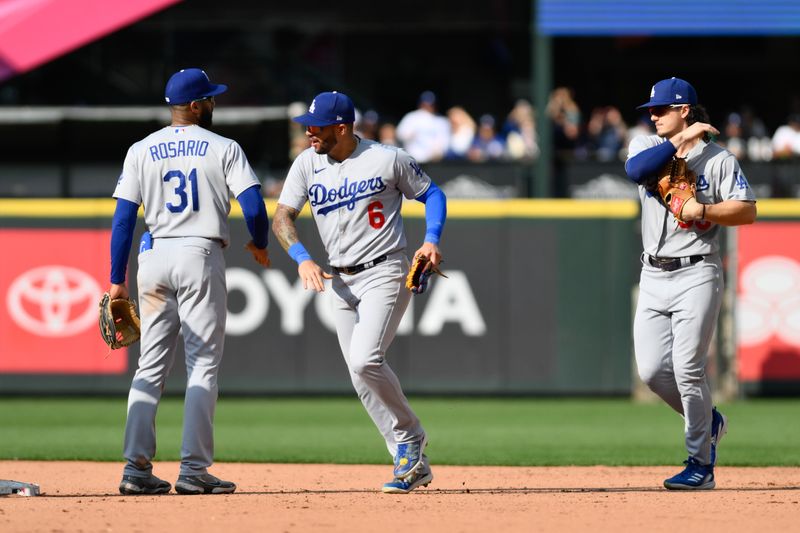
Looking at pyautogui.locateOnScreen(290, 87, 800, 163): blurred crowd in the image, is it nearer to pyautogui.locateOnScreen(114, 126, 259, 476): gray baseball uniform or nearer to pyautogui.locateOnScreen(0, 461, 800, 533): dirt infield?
pyautogui.locateOnScreen(0, 461, 800, 533): dirt infield

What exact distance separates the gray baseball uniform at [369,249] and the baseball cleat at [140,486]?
1.09 m

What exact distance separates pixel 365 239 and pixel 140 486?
5.42 feet

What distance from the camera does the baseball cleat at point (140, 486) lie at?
7.11m

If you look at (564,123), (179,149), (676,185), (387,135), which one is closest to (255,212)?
(179,149)

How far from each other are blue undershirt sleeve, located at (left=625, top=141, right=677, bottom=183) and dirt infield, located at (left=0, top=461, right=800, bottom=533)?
5.31 feet

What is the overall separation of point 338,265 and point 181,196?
86 centimetres

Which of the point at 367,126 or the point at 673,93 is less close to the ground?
the point at 367,126

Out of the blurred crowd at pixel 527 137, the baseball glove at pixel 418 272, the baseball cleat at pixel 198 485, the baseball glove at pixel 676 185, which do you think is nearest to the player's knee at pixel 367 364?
the baseball glove at pixel 418 272

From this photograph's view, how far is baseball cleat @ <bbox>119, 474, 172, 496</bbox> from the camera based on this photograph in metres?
7.11

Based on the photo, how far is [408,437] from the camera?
23.9 ft

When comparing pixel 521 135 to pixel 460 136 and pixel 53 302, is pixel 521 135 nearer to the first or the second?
pixel 460 136

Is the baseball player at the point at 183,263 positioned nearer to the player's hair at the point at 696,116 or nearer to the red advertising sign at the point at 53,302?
the player's hair at the point at 696,116

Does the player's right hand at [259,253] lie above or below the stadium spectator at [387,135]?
below

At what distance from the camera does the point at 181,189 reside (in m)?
7.12
